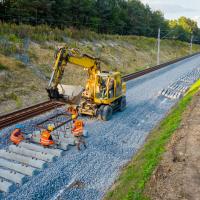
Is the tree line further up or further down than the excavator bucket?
further up

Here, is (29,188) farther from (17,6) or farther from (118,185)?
(17,6)

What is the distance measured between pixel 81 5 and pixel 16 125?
168 ft

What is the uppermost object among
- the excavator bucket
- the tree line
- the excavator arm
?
the tree line

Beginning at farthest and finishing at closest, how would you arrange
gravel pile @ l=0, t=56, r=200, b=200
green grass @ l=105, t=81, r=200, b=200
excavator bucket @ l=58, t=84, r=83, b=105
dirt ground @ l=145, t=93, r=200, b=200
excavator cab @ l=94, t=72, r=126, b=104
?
1. excavator bucket @ l=58, t=84, r=83, b=105
2. excavator cab @ l=94, t=72, r=126, b=104
3. gravel pile @ l=0, t=56, r=200, b=200
4. green grass @ l=105, t=81, r=200, b=200
5. dirt ground @ l=145, t=93, r=200, b=200

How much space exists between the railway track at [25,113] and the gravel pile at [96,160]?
2.79ft

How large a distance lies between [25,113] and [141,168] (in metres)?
9.99

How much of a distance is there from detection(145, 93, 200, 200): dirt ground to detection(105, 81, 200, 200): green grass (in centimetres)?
29

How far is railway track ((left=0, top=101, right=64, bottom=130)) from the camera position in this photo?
1786 cm

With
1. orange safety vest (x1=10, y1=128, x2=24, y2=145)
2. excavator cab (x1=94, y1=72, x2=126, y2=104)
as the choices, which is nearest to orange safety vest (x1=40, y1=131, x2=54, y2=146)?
orange safety vest (x1=10, y1=128, x2=24, y2=145)

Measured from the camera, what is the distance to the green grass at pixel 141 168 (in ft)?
34.2

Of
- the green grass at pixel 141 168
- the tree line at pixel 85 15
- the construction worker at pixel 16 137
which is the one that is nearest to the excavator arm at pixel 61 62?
the construction worker at pixel 16 137

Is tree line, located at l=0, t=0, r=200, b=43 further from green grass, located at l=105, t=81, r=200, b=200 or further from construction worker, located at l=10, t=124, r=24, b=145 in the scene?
green grass, located at l=105, t=81, r=200, b=200

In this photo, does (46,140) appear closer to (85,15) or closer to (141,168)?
(141,168)

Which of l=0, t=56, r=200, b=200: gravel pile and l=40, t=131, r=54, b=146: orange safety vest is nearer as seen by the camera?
l=0, t=56, r=200, b=200: gravel pile
